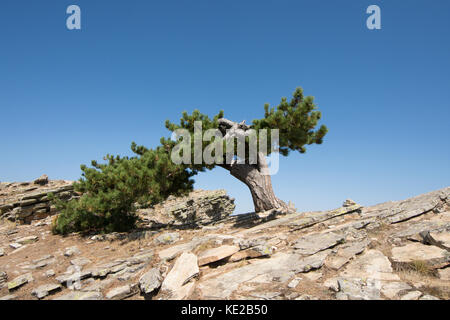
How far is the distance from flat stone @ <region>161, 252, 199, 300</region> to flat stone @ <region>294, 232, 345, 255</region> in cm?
277

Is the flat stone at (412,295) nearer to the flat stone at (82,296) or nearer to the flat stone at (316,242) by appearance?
the flat stone at (316,242)

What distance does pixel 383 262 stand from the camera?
17.3 ft

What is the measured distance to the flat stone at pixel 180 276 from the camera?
4598mm

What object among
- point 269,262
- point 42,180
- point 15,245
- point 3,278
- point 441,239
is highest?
point 42,180

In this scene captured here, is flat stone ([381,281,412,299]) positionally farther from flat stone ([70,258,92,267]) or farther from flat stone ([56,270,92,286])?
flat stone ([70,258,92,267])

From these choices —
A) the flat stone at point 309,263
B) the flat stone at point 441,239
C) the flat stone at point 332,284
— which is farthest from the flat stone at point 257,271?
the flat stone at point 441,239

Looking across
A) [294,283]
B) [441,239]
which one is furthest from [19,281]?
[441,239]

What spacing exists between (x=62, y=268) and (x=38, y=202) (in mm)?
8879

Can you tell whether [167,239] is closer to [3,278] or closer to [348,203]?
[3,278]

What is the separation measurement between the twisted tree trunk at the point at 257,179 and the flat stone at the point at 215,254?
5031 mm

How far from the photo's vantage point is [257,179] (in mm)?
11016

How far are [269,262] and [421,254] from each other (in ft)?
11.5

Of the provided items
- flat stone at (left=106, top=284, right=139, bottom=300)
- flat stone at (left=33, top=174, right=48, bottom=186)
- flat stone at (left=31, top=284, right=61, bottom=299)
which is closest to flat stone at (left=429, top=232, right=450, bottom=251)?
flat stone at (left=106, top=284, right=139, bottom=300)
